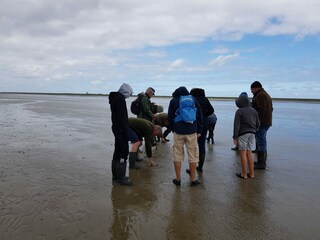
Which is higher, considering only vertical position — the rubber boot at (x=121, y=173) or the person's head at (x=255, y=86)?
the person's head at (x=255, y=86)

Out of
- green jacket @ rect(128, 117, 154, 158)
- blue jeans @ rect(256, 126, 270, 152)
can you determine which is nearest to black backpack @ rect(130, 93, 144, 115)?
green jacket @ rect(128, 117, 154, 158)

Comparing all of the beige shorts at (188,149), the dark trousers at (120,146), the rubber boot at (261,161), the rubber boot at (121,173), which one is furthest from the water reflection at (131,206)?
the rubber boot at (261,161)

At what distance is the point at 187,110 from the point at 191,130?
0.39 meters

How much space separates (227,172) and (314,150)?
466cm

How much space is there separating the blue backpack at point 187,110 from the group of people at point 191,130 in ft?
0.08

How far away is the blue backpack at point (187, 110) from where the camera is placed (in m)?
6.07

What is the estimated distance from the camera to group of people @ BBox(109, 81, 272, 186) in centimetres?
620

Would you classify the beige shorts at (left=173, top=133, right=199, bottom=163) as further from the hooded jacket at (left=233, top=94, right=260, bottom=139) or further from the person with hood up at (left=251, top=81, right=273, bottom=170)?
the person with hood up at (left=251, top=81, right=273, bottom=170)

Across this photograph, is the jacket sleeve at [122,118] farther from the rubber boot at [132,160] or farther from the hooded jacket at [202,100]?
the hooded jacket at [202,100]

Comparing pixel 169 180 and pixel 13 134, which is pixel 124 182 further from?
pixel 13 134

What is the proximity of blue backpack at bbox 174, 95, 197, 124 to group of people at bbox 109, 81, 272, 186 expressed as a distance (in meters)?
0.02

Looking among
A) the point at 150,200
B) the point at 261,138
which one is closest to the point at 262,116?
the point at 261,138

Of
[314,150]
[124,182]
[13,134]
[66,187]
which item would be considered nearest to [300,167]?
[314,150]

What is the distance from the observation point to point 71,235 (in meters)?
3.92
